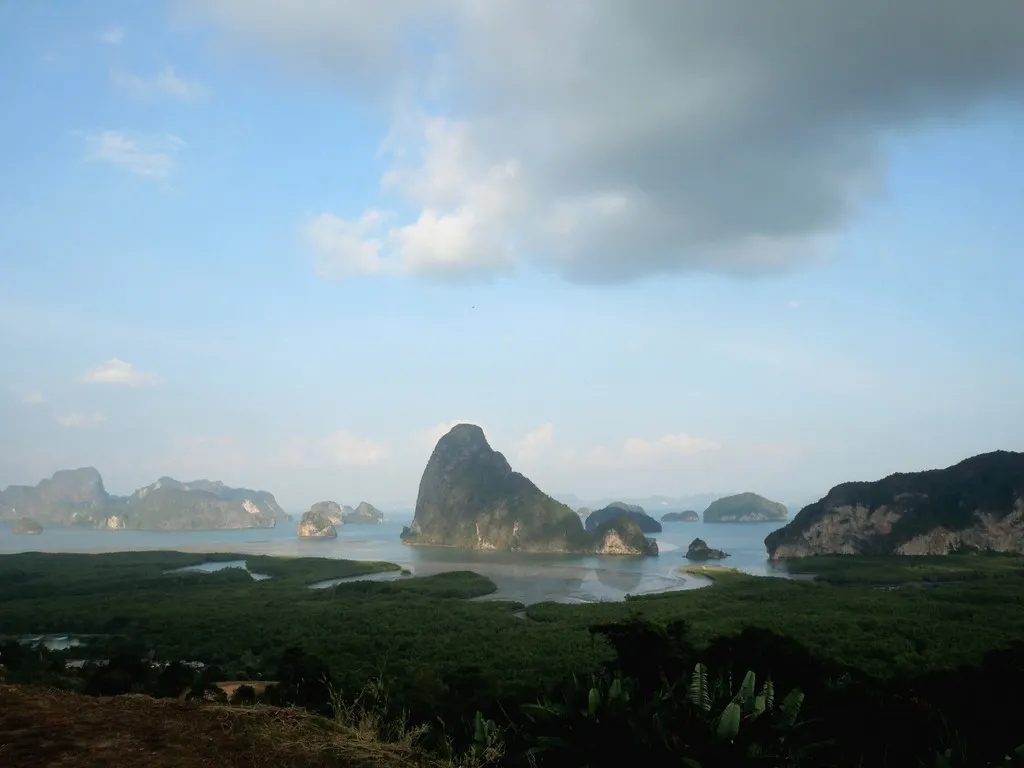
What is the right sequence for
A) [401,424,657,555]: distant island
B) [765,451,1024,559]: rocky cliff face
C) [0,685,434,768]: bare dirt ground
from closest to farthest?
[0,685,434,768]: bare dirt ground → [765,451,1024,559]: rocky cliff face → [401,424,657,555]: distant island

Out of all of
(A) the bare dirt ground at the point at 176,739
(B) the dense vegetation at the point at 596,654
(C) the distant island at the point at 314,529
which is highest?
(A) the bare dirt ground at the point at 176,739

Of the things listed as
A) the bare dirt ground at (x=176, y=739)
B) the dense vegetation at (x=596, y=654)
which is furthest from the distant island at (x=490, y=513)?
the bare dirt ground at (x=176, y=739)

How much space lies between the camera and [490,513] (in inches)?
5689

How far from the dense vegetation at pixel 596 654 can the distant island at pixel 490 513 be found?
46.6 metres

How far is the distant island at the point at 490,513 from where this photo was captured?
12325 cm

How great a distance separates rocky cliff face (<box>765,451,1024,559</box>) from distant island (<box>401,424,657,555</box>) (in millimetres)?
28357

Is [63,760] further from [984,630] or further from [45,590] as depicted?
[45,590]

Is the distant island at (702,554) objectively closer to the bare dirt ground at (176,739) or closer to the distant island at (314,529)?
the bare dirt ground at (176,739)

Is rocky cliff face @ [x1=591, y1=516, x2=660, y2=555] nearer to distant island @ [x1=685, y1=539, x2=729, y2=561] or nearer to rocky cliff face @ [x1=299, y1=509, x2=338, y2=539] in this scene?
distant island @ [x1=685, y1=539, x2=729, y2=561]

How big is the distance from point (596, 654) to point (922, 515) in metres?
90.7

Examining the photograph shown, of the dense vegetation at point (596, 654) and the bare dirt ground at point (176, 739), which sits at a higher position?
the bare dirt ground at point (176, 739)

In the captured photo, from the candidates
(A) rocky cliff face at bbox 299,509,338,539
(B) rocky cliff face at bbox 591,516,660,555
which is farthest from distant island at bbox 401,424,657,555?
(A) rocky cliff face at bbox 299,509,338,539

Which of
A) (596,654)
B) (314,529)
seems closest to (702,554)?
(596,654)

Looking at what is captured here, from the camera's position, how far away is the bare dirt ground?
586 cm
